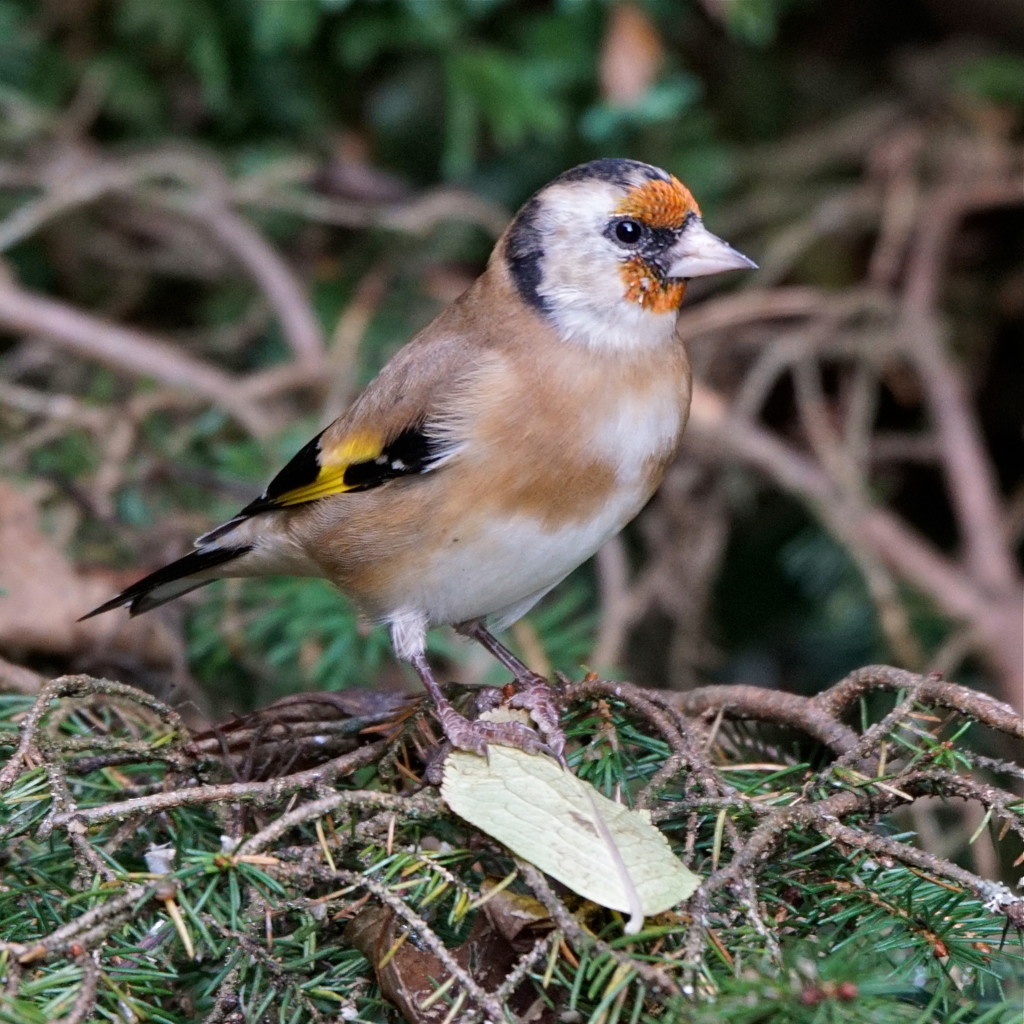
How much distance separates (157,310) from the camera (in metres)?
5.16

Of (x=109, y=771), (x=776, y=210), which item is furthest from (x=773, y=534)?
(x=109, y=771)

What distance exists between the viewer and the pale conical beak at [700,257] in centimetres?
294

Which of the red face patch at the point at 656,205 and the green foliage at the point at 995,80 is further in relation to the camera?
the green foliage at the point at 995,80

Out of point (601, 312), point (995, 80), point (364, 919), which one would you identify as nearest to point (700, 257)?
point (601, 312)

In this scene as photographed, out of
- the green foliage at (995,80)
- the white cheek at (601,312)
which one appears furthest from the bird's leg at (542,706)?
the green foliage at (995,80)

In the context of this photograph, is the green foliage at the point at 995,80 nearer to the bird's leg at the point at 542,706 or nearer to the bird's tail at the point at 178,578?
the bird's leg at the point at 542,706

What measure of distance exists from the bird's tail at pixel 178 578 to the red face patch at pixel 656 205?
1.23 meters

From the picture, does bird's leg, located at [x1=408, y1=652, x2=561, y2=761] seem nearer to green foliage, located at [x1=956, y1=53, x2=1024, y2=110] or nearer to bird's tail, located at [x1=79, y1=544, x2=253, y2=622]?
bird's tail, located at [x1=79, y1=544, x2=253, y2=622]

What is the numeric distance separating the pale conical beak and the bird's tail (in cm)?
124

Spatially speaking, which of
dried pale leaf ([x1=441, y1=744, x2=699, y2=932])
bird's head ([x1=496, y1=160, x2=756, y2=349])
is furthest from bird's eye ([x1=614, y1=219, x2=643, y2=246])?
dried pale leaf ([x1=441, y1=744, x2=699, y2=932])

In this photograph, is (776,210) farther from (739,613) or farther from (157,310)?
(157,310)

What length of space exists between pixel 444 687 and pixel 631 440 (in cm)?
67

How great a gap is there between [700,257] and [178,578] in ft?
4.70

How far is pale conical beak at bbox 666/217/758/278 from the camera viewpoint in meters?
2.94
